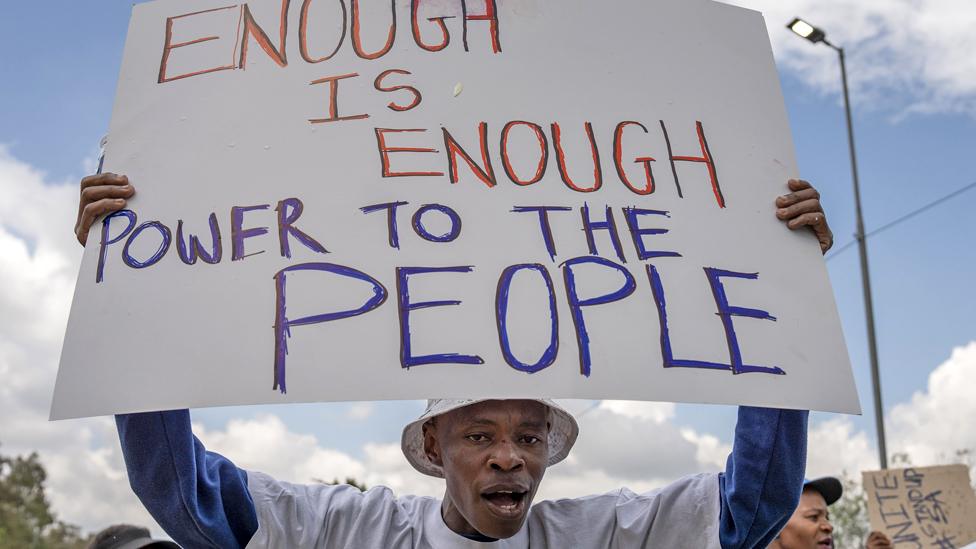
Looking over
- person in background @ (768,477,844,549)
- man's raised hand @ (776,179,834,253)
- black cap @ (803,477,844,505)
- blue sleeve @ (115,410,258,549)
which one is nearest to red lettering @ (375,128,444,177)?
blue sleeve @ (115,410,258,549)

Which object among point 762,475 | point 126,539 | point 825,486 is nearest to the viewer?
point 762,475

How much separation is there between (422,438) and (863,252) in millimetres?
6807

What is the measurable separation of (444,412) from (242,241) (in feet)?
2.00

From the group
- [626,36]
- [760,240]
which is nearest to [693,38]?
[626,36]

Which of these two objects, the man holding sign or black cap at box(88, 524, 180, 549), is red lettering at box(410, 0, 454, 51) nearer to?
the man holding sign

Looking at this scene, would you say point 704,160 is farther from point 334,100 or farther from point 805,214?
point 334,100

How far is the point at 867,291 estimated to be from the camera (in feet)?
26.6

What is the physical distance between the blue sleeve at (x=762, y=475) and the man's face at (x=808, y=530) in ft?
6.48

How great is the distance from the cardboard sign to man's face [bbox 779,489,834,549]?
213 cm

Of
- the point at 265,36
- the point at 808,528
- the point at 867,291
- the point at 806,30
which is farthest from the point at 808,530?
the point at 806,30

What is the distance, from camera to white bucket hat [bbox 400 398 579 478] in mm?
2273

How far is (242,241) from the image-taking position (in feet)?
6.55

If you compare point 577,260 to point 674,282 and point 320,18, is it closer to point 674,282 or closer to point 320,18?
point 674,282

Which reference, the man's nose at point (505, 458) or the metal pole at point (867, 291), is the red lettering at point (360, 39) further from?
the metal pole at point (867, 291)
